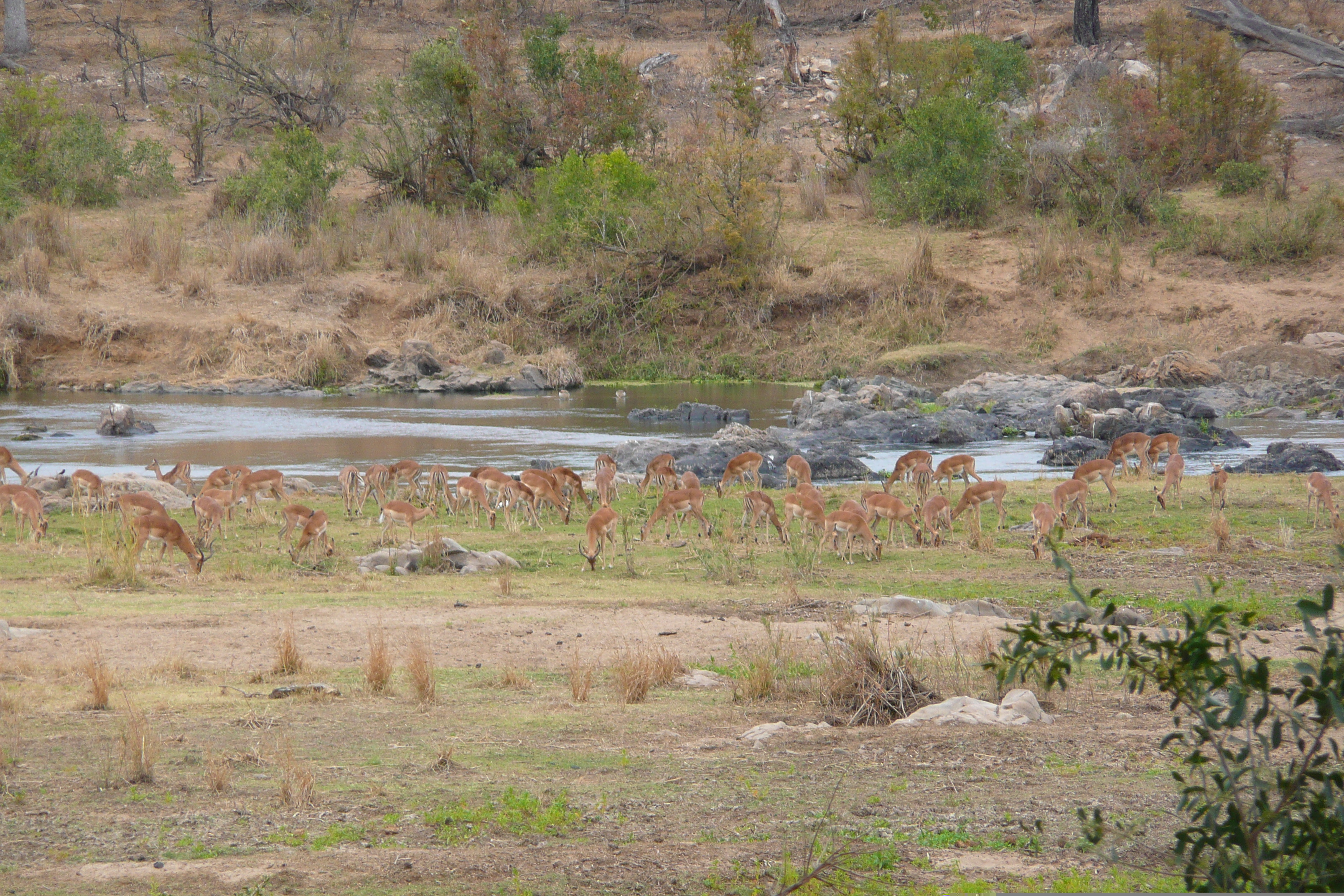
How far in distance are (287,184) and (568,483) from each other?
28.6 m

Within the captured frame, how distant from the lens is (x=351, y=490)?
17.5 meters

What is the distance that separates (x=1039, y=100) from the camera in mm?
49000

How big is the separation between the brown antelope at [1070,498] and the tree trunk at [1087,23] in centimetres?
4480

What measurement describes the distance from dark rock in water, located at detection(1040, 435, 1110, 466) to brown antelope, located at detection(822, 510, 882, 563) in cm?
889

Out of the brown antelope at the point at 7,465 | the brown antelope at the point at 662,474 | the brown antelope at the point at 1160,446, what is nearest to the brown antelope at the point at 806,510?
the brown antelope at the point at 662,474

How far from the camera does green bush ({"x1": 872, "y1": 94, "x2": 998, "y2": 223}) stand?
1576 inches

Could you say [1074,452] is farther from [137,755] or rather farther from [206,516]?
[137,755]

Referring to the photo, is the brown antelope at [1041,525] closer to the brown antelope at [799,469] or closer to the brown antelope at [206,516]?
the brown antelope at [799,469]

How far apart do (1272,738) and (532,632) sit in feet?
24.9

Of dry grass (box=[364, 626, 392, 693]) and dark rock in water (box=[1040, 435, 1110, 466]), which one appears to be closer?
dry grass (box=[364, 626, 392, 693])

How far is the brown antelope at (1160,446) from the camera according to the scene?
1925 cm

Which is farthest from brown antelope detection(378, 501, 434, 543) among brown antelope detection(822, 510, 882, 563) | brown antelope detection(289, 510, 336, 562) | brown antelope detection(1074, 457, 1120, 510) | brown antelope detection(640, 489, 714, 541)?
brown antelope detection(1074, 457, 1120, 510)

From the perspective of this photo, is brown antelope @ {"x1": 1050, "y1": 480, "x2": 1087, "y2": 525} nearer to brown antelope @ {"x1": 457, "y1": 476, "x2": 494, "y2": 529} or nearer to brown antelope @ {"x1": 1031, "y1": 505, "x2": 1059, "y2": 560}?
brown antelope @ {"x1": 1031, "y1": 505, "x2": 1059, "y2": 560}

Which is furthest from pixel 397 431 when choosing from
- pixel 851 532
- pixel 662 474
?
pixel 851 532
